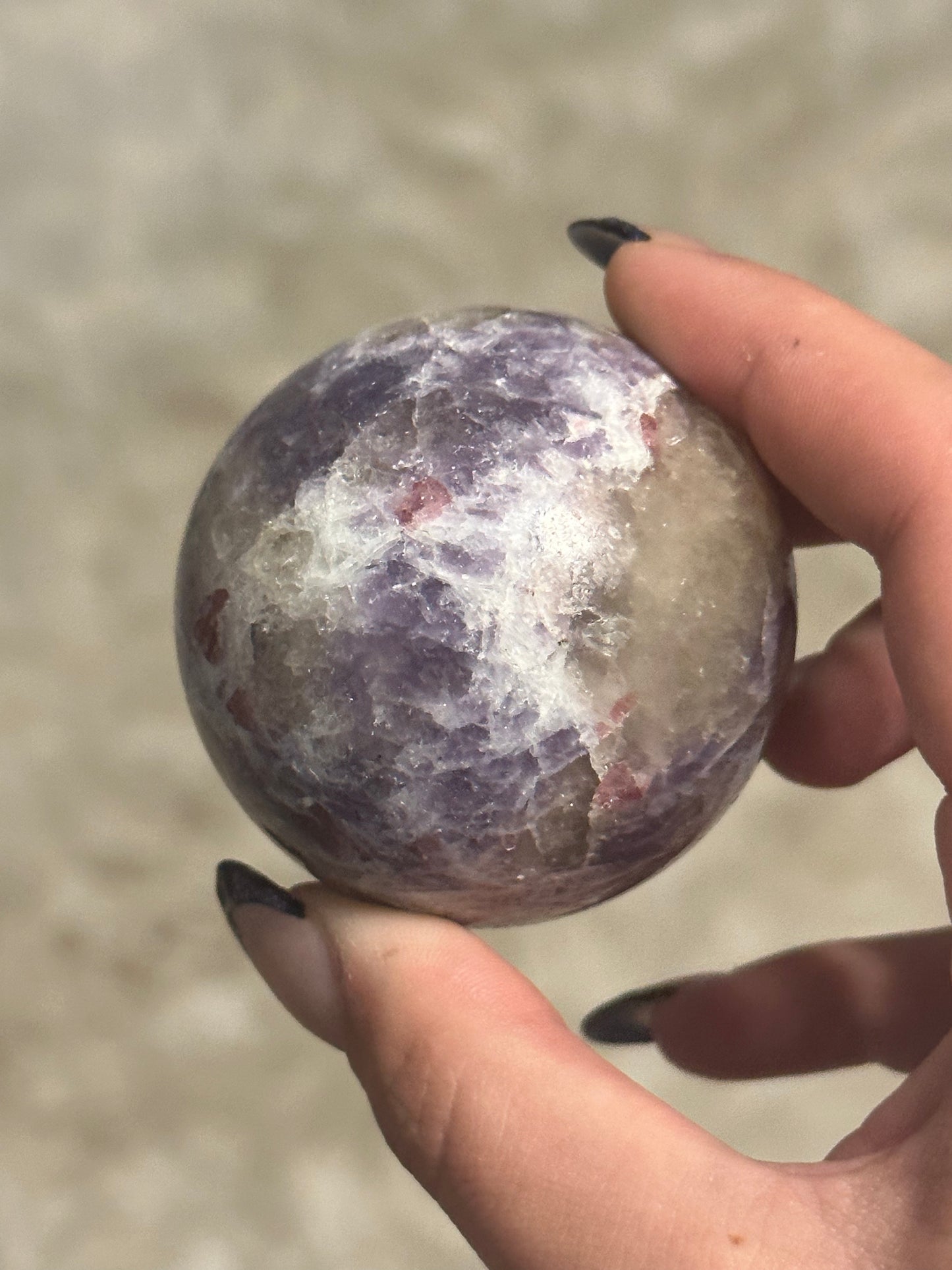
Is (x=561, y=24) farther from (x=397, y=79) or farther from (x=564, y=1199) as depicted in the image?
(x=564, y=1199)

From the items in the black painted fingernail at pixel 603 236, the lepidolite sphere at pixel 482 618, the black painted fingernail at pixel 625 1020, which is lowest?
the black painted fingernail at pixel 625 1020

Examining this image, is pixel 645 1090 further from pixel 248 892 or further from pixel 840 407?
pixel 840 407

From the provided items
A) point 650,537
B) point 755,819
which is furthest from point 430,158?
point 650,537

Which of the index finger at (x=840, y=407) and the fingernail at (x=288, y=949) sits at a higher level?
the index finger at (x=840, y=407)

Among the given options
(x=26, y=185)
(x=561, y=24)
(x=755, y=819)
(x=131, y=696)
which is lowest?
(x=755, y=819)

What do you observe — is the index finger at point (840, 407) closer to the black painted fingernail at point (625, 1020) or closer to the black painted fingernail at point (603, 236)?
the black painted fingernail at point (603, 236)

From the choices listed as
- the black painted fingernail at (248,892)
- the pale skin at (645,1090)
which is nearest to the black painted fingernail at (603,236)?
the pale skin at (645,1090)
